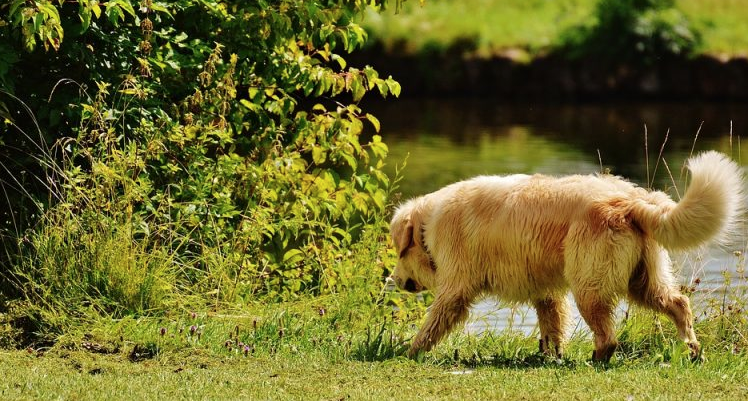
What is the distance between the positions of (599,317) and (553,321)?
2.78ft

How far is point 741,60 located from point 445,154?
1454 centimetres

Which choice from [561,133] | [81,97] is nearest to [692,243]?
[81,97]

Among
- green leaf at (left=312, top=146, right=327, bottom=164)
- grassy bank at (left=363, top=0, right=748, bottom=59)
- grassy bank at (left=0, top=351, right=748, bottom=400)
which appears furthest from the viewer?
grassy bank at (left=363, top=0, right=748, bottom=59)

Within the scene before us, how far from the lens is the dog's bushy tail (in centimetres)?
589

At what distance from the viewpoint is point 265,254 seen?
28.0 feet

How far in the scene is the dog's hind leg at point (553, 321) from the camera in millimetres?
7078

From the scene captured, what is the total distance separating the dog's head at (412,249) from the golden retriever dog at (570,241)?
12cm

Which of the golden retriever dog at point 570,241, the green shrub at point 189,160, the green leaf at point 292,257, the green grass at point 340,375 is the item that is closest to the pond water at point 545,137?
the green shrub at point 189,160

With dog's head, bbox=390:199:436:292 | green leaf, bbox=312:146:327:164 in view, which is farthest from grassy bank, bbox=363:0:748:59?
dog's head, bbox=390:199:436:292

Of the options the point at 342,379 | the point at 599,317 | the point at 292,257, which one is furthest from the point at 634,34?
the point at 342,379

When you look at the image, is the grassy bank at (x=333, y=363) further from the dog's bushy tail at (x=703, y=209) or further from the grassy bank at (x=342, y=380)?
the dog's bushy tail at (x=703, y=209)

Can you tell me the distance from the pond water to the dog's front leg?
9802 mm

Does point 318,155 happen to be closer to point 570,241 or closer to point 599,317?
point 570,241

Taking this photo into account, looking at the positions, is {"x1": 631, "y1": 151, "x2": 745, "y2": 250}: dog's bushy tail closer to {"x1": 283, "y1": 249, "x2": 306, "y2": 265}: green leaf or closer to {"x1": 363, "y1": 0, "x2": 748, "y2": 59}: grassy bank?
{"x1": 283, "y1": 249, "x2": 306, "y2": 265}: green leaf
